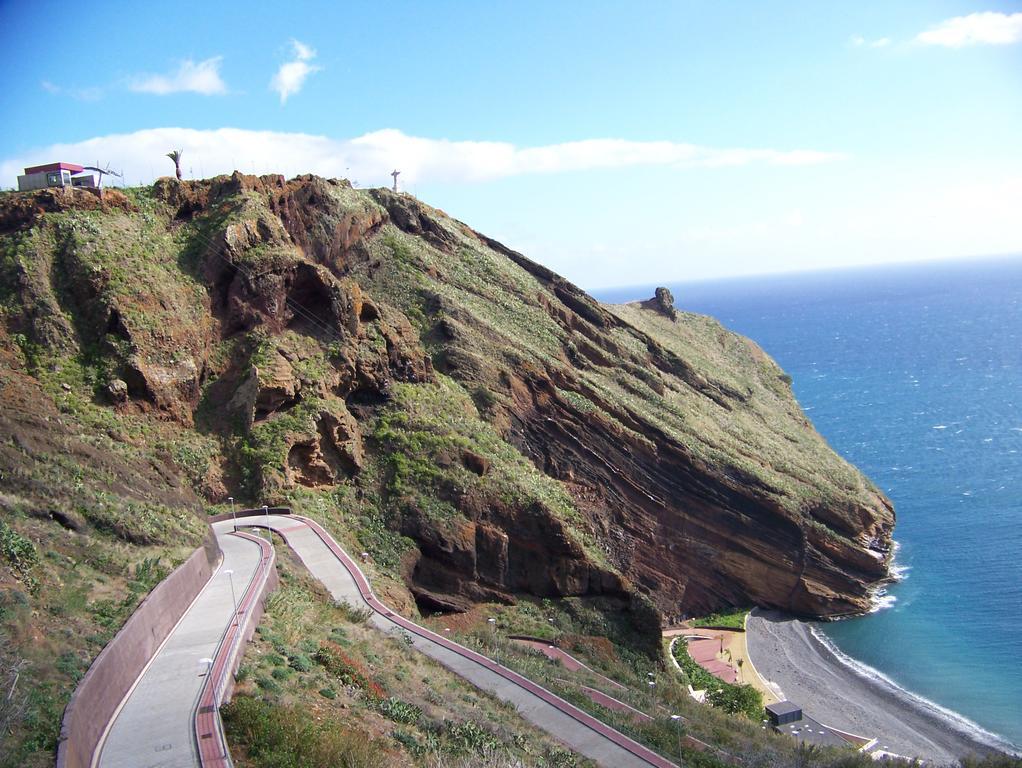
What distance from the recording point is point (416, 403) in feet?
104

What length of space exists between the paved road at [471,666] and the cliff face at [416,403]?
6.53 ft

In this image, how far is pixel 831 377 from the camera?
10281 centimetres

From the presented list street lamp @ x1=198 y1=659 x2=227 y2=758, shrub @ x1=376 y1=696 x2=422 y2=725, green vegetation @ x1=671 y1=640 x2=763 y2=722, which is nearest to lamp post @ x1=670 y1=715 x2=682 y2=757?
shrub @ x1=376 y1=696 x2=422 y2=725

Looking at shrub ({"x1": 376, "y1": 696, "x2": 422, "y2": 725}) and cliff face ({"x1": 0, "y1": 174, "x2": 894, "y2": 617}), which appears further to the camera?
cliff face ({"x1": 0, "y1": 174, "x2": 894, "y2": 617})

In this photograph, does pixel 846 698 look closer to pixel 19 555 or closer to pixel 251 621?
pixel 251 621

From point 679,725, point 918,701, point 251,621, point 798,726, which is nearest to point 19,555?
point 251,621

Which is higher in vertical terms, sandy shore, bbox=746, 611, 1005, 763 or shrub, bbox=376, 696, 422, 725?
shrub, bbox=376, 696, 422, 725

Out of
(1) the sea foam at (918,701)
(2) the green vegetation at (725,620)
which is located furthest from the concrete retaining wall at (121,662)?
(1) the sea foam at (918,701)

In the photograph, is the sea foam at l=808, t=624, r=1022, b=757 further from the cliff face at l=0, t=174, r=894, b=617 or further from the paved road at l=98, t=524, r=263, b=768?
the paved road at l=98, t=524, r=263, b=768

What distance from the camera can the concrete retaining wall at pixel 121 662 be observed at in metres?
11.1

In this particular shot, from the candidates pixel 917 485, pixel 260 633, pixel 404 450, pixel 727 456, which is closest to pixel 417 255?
pixel 404 450

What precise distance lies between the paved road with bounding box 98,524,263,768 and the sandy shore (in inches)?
859

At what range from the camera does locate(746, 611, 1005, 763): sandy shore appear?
27.5 metres

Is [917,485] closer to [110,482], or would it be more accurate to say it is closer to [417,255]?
[417,255]
